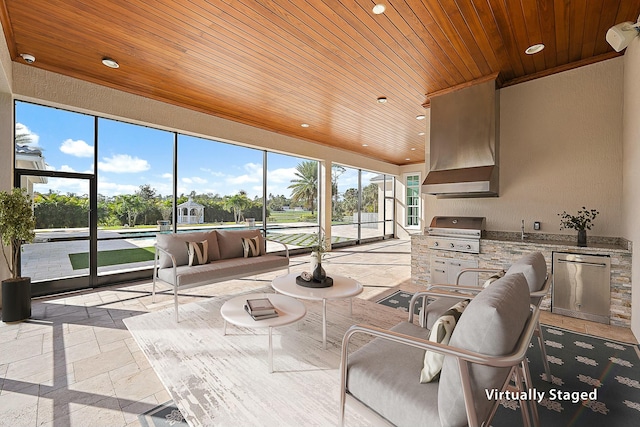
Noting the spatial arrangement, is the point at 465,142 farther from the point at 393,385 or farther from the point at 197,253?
the point at 197,253

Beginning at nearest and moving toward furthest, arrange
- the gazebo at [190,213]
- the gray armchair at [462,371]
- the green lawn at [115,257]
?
the gray armchair at [462,371], the green lawn at [115,257], the gazebo at [190,213]

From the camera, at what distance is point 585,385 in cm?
199

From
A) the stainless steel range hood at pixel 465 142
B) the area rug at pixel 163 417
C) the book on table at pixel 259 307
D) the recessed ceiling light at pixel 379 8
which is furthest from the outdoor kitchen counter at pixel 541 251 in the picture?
the area rug at pixel 163 417

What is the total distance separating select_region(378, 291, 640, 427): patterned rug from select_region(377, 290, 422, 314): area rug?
130cm

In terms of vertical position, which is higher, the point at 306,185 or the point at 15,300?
the point at 306,185

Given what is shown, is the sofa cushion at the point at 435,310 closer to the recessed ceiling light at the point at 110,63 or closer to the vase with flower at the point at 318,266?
the vase with flower at the point at 318,266

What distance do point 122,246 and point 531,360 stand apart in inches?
212

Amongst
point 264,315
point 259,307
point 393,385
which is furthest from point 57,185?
point 393,385

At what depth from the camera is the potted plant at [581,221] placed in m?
3.39

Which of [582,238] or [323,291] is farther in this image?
[582,238]

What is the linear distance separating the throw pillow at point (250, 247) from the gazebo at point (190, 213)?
4.93ft

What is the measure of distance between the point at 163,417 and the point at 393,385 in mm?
1400

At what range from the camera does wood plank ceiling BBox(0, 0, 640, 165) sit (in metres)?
2.48

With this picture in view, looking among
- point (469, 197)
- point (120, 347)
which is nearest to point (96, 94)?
point (120, 347)
